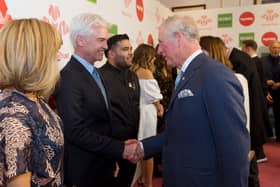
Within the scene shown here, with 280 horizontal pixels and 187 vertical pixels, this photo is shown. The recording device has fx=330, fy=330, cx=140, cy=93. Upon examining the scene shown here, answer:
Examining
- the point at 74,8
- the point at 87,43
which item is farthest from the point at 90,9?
the point at 87,43

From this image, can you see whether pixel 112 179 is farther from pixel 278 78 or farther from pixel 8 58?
pixel 278 78

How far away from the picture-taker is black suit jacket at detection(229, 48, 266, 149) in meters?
3.74

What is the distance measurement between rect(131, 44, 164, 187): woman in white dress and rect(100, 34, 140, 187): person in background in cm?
54

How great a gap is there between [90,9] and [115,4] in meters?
0.62

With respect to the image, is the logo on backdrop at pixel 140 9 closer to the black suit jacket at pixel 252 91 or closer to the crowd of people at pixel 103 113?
the black suit jacket at pixel 252 91

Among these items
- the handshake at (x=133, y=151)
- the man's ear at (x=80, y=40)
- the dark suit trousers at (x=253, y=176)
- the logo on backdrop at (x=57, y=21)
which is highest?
the logo on backdrop at (x=57, y=21)

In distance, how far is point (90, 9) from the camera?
3.26 m

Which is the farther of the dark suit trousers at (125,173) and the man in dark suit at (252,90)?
the man in dark suit at (252,90)

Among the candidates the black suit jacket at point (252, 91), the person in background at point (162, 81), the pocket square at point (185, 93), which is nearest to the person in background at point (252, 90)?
the black suit jacket at point (252, 91)

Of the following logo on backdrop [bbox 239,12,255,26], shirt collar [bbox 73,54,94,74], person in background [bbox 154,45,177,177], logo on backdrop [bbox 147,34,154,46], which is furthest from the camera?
logo on backdrop [bbox 239,12,255,26]

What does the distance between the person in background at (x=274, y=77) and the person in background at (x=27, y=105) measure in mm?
5454

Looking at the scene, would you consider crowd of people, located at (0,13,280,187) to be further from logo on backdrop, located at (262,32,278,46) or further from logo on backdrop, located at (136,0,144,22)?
logo on backdrop, located at (262,32,278,46)

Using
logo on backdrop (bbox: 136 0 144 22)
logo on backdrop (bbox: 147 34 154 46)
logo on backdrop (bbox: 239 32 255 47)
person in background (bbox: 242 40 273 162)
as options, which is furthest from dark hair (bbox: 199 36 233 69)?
logo on backdrop (bbox: 239 32 255 47)

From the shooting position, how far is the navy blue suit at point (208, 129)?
57.2 inches
